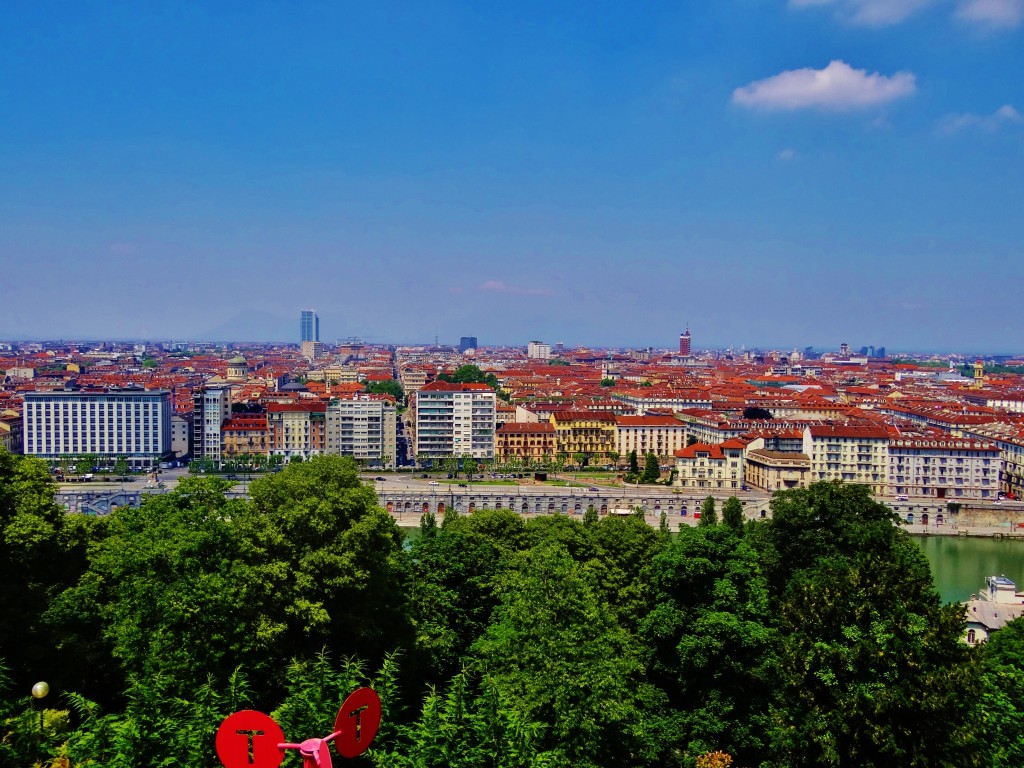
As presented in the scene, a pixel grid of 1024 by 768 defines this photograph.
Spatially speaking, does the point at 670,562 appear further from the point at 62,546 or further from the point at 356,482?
the point at 62,546

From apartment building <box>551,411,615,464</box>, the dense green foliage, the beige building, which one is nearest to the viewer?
the dense green foliage

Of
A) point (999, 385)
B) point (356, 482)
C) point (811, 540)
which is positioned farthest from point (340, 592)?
point (999, 385)

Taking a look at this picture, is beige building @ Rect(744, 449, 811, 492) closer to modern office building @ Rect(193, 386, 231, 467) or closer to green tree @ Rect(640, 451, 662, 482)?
green tree @ Rect(640, 451, 662, 482)

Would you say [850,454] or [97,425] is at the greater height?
[97,425]

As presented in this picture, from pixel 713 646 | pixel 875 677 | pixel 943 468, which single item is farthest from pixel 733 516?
pixel 943 468

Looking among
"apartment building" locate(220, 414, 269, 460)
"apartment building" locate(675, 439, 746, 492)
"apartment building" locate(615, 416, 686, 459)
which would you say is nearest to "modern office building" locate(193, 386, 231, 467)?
"apartment building" locate(220, 414, 269, 460)

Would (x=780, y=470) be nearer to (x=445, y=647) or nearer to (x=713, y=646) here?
(x=445, y=647)
